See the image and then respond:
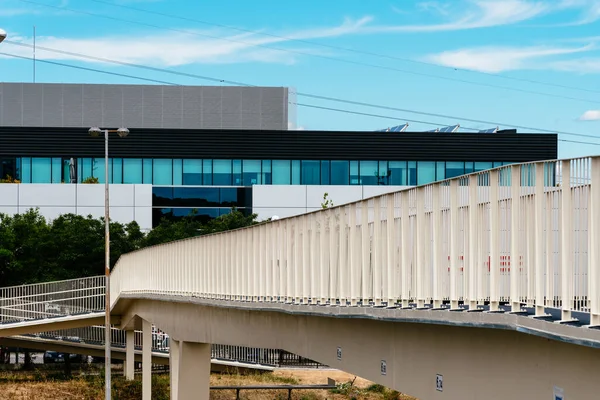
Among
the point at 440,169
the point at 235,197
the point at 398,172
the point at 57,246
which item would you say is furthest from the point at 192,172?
the point at 57,246

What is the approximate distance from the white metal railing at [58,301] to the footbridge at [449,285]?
25.8 meters

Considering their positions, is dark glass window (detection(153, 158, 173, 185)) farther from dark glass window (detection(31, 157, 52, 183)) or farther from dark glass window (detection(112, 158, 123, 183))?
dark glass window (detection(31, 157, 52, 183))

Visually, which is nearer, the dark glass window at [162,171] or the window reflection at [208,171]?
the dark glass window at [162,171]

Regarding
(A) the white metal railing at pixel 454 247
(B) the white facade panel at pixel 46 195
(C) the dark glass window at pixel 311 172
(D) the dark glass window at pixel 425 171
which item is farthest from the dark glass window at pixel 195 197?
(A) the white metal railing at pixel 454 247

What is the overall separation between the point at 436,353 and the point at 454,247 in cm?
135

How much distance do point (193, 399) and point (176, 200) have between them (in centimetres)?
5000

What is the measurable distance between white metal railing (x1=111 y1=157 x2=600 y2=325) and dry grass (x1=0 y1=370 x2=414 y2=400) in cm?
2476

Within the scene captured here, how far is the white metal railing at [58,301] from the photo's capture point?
153 ft

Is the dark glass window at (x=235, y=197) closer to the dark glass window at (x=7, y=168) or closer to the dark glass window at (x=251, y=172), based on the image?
the dark glass window at (x=251, y=172)

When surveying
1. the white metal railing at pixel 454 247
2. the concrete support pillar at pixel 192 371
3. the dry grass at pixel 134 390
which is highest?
the white metal railing at pixel 454 247

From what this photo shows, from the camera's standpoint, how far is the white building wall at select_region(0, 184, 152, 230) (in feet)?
244

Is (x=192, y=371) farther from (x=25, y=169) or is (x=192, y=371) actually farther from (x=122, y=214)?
(x=25, y=169)

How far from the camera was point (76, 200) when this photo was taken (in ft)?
246

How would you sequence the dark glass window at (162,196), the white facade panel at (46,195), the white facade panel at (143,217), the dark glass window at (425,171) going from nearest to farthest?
the white facade panel at (46,195) < the white facade panel at (143,217) < the dark glass window at (162,196) < the dark glass window at (425,171)
